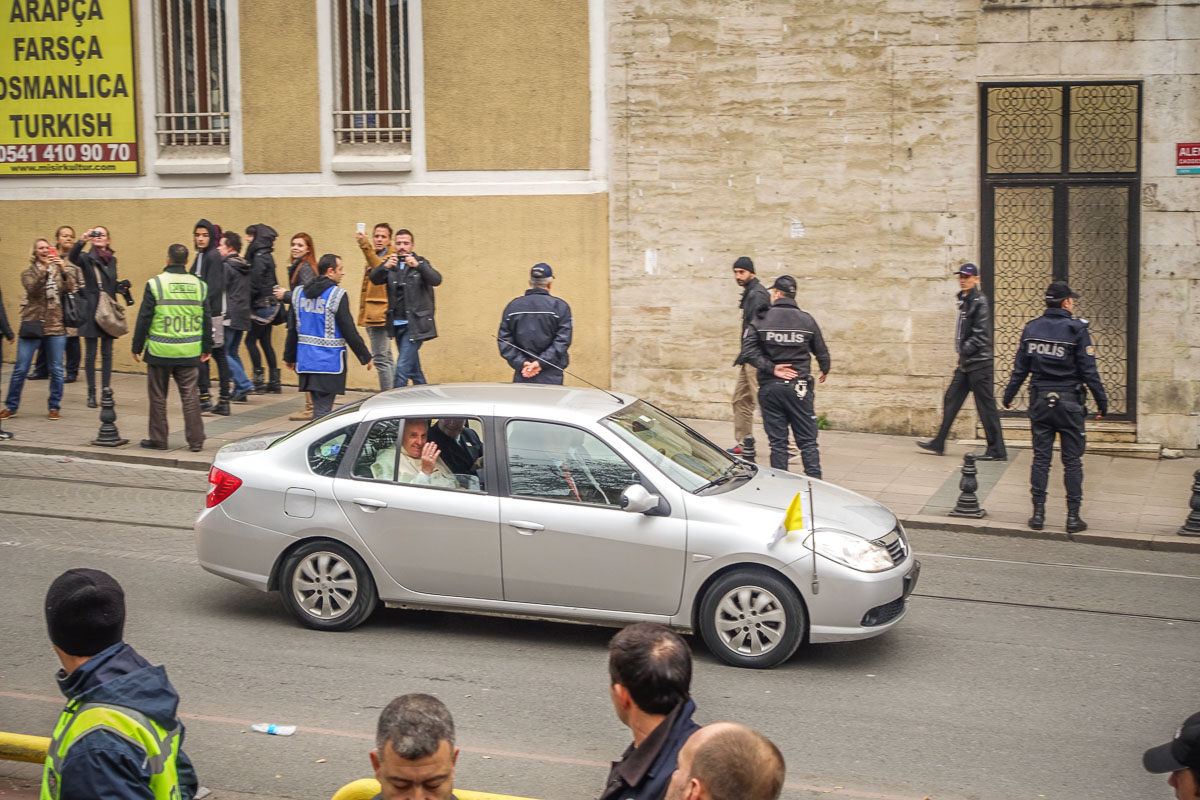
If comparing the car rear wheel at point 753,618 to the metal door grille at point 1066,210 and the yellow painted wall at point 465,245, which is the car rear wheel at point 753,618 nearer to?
the metal door grille at point 1066,210

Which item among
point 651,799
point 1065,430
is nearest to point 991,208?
point 1065,430

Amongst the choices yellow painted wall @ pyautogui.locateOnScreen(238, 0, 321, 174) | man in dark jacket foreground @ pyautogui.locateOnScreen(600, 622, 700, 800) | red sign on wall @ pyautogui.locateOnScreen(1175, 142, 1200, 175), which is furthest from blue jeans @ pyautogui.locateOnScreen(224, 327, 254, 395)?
man in dark jacket foreground @ pyautogui.locateOnScreen(600, 622, 700, 800)

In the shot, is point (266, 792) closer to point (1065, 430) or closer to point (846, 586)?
point (846, 586)

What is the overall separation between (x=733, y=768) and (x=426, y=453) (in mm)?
5347

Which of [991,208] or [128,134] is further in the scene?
[128,134]

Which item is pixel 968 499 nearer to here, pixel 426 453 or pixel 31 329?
pixel 426 453

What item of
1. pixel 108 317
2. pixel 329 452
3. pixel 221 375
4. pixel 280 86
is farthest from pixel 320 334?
pixel 280 86

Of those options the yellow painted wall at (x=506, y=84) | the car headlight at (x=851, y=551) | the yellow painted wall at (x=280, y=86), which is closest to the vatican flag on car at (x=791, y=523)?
the car headlight at (x=851, y=551)

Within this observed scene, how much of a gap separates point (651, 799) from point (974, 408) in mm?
12700

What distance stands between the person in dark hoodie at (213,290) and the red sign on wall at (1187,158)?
1092cm

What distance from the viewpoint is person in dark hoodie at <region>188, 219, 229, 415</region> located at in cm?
1523

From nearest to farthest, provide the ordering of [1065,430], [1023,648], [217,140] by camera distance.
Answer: [1023,648] < [1065,430] < [217,140]

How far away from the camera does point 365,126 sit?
17.4 m

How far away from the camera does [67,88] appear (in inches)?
722
